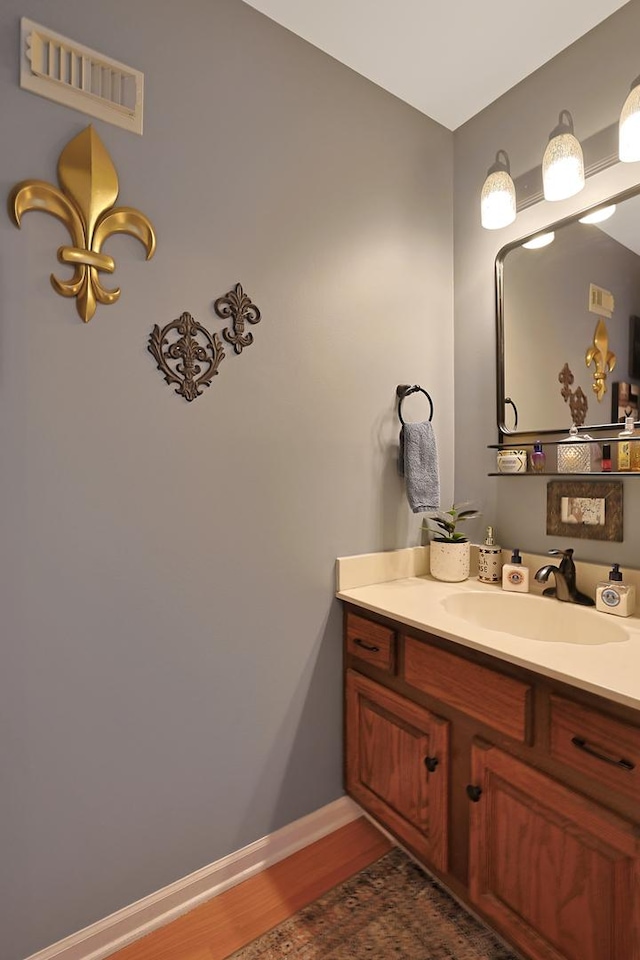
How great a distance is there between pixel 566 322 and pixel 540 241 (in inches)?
12.1

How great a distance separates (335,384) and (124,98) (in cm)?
93

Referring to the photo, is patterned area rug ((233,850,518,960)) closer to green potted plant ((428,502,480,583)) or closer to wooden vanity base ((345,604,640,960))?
wooden vanity base ((345,604,640,960))

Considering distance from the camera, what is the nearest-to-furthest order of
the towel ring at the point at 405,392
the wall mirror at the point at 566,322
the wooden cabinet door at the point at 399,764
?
the wooden cabinet door at the point at 399,764 < the wall mirror at the point at 566,322 < the towel ring at the point at 405,392

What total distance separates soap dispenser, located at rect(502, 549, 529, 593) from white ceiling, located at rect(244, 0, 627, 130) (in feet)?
5.38

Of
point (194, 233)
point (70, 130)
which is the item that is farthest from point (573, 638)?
point (70, 130)

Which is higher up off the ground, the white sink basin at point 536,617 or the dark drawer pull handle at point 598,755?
the white sink basin at point 536,617

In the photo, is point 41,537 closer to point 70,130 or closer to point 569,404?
point 70,130

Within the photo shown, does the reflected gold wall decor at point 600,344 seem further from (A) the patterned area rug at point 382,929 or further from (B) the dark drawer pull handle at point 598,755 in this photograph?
(A) the patterned area rug at point 382,929

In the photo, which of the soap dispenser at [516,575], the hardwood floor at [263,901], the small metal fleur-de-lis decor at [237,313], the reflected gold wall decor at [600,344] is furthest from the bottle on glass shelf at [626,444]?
the hardwood floor at [263,901]

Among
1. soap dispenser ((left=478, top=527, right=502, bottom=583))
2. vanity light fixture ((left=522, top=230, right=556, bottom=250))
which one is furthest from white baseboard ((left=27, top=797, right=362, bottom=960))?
vanity light fixture ((left=522, top=230, right=556, bottom=250))

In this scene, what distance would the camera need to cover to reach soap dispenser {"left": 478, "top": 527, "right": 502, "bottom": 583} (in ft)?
5.71

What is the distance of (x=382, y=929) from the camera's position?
1312mm

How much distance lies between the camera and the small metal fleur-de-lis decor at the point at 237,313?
1.39 m

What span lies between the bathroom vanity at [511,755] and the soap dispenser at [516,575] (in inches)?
2.2
